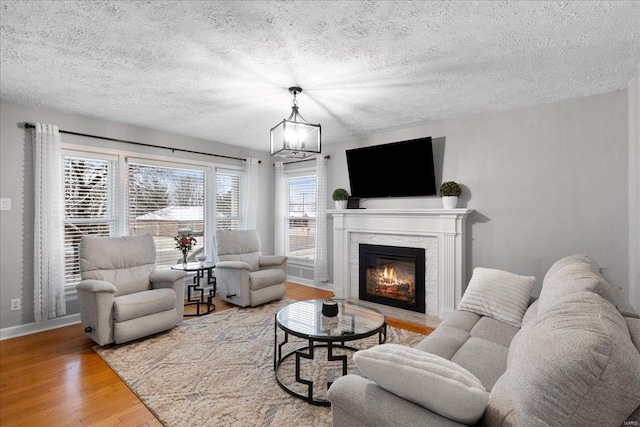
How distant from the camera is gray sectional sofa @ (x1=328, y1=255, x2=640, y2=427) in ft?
2.71

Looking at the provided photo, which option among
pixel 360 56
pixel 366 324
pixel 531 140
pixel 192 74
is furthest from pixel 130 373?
pixel 531 140

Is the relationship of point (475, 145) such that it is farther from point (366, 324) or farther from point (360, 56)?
point (366, 324)

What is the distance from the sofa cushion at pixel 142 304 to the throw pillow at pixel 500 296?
287 centimetres

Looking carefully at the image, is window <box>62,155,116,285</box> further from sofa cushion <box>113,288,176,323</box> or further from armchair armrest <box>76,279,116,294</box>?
sofa cushion <box>113,288,176,323</box>

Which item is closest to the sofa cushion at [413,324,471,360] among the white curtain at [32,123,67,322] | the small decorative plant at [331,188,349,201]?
the small decorative plant at [331,188,349,201]

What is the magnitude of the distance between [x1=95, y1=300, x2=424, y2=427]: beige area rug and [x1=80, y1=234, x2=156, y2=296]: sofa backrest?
2.24 feet

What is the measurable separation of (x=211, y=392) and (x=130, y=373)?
2.54ft

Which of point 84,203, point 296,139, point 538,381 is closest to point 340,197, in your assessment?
point 296,139

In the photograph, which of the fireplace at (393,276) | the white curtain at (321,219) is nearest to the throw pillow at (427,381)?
the fireplace at (393,276)

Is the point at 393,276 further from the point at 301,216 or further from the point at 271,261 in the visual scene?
the point at 301,216

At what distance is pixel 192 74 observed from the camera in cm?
268

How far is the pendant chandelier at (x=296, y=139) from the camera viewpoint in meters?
2.74

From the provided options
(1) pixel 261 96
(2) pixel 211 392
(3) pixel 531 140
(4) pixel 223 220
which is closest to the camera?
(2) pixel 211 392

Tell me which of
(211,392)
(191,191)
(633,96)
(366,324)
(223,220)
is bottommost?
(211,392)
